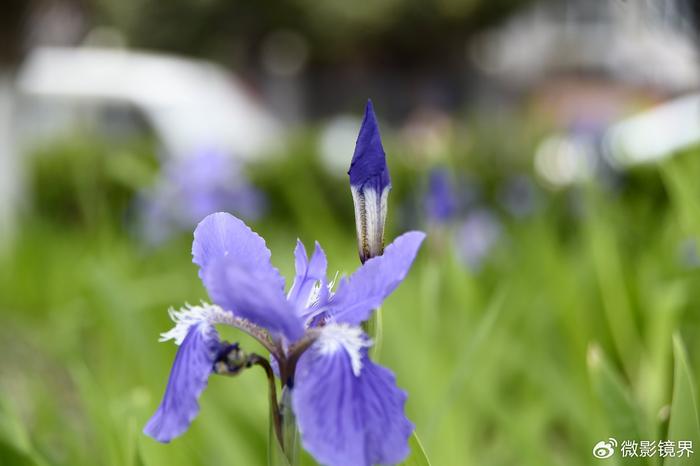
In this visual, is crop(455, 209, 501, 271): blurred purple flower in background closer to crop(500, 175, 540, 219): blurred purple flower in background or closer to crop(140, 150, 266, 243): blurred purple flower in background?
crop(500, 175, 540, 219): blurred purple flower in background

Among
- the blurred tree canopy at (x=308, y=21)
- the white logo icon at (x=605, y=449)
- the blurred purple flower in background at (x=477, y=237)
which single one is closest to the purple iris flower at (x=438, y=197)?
the white logo icon at (x=605, y=449)

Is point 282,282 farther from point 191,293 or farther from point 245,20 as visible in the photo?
point 245,20

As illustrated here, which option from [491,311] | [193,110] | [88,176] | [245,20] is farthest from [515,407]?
[245,20]

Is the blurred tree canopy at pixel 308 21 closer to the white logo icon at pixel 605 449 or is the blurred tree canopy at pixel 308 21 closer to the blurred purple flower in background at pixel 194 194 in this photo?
the blurred purple flower in background at pixel 194 194

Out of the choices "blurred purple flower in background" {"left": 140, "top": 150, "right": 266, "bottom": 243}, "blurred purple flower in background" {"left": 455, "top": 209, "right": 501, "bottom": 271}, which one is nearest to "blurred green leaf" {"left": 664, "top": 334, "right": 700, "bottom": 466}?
"blurred purple flower in background" {"left": 140, "top": 150, "right": 266, "bottom": 243}

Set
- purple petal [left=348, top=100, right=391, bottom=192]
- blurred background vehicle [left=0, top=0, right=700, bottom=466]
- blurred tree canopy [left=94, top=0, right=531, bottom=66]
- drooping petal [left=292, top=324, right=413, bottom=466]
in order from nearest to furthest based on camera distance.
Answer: drooping petal [left=292, top=324, right=413, bottom=466] → purple petal [left=348, top=100, right=391, bottom=192] → blurred background vehicle [left=0, top=0, right=700, bottom=466] → blurred tree canopy [left=94, top=0, right=531, bottom=66]
